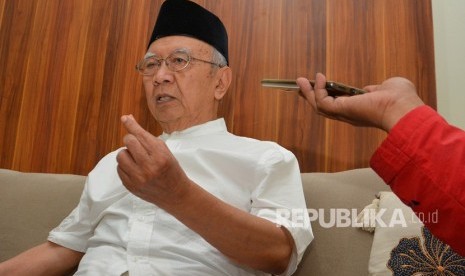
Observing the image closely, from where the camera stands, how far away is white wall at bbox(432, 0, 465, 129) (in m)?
1.55

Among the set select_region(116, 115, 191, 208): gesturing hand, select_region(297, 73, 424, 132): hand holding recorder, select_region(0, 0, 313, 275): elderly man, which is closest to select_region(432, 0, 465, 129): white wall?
select_region(0, 0, 313, 275): elderly man

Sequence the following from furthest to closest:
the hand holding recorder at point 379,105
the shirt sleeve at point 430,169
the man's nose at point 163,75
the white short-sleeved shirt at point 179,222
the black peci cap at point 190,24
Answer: the black peci cap at point 190,24
the man's nose at point 163,75
the white short-sleeved shirt at point 179,222
the hand holding recorder at point 379,105
the shirt sleeve at point 430,169

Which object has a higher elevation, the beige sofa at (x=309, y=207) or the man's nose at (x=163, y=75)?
the man's nose at (x=163, y=75)

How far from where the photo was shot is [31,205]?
1.52 meters

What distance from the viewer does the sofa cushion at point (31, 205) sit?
145 centimetres

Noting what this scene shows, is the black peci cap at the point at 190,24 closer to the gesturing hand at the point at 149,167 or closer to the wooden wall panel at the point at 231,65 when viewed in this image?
the wooden wall panel at the point at 231,65

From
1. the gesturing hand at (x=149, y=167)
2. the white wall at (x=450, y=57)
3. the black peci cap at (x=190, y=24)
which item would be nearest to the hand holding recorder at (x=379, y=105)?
the gesturing hand at (x=149, y=167)

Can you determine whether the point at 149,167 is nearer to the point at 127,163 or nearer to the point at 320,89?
the point at 127,163

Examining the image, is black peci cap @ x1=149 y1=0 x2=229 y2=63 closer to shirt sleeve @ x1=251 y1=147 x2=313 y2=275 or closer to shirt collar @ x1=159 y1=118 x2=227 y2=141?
shirt collar @ x1=159 y1=118 x2=227 y2=141

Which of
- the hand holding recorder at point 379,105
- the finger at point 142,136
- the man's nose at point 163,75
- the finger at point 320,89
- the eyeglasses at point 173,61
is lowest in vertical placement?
the finger at point 142,136

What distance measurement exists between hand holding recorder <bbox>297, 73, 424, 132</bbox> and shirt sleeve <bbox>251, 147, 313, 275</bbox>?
38 centimetres

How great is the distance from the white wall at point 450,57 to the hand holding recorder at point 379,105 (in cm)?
95

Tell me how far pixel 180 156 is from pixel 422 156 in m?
0.87

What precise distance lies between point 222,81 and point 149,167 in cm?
83
